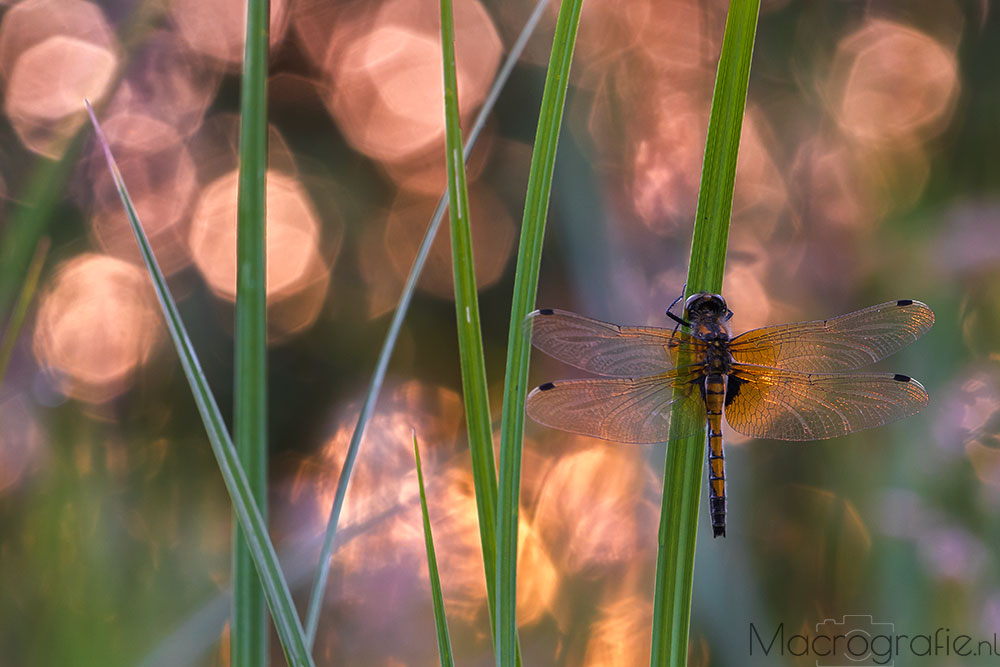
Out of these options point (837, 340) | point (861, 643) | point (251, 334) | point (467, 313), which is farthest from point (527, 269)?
point (861, 643)

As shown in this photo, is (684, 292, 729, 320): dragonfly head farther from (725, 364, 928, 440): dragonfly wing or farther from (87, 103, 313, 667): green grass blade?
(87, 103, 313, 667): green grass blade

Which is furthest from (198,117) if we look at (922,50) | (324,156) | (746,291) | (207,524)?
(922,50)

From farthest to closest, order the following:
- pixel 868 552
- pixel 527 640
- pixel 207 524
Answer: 1. pixel 207 524
2. pixel 527 640
3. pixel 868 552

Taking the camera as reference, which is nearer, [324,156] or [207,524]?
[207,524]

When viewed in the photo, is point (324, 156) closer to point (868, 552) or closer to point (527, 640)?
point (527, 640)

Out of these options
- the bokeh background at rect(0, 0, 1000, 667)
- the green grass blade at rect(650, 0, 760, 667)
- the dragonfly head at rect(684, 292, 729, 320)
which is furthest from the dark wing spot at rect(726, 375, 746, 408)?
the bokeh background at rect(0, 0, 1000, 667)

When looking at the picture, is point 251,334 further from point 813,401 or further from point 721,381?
point 813,401

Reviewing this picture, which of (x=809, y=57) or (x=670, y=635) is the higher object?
(x=809, y=57)
